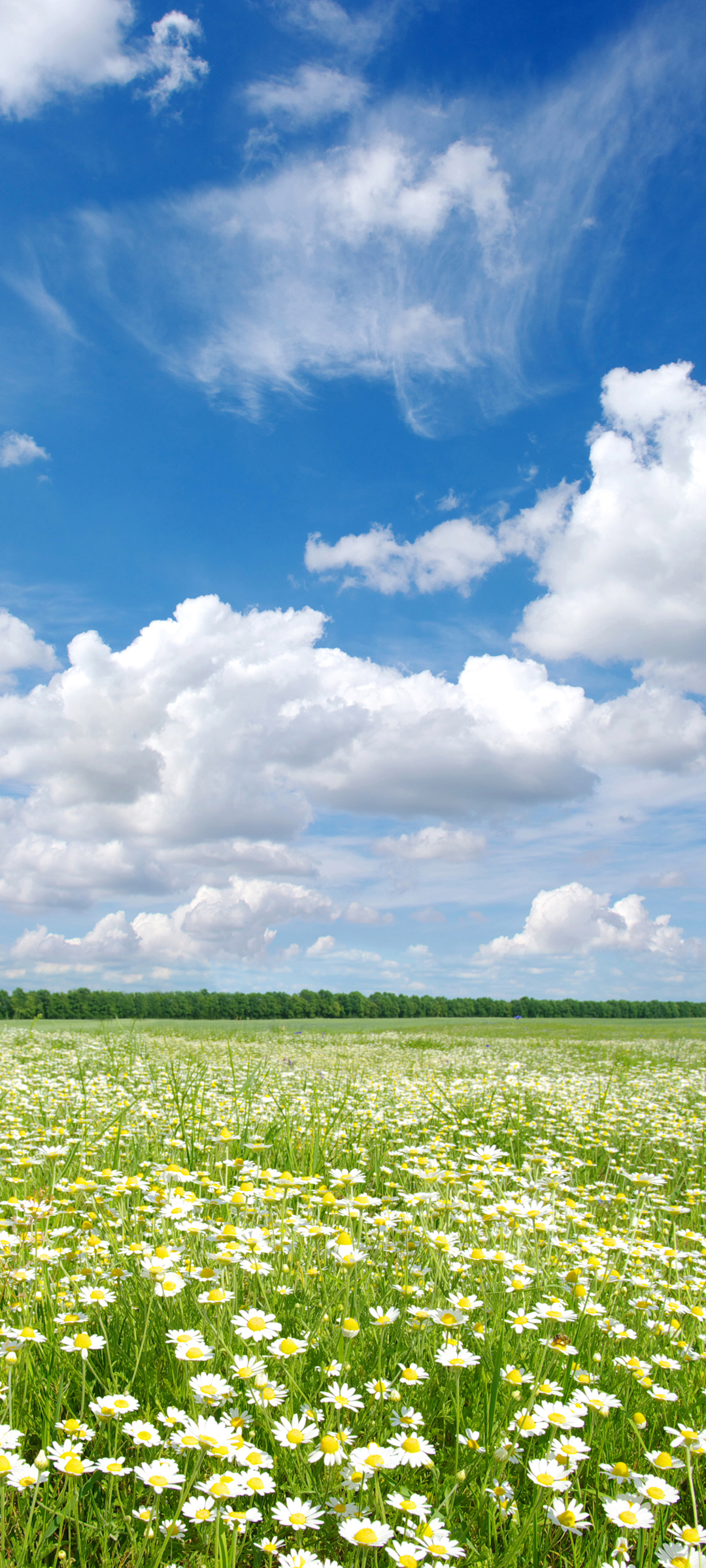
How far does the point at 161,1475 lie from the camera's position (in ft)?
8.05

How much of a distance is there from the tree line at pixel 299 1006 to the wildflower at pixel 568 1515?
58313 mm

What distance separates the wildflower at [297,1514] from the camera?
7.93 feet

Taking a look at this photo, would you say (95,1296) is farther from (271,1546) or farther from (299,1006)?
(299,1006)

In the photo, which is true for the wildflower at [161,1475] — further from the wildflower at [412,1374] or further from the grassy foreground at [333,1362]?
the wildflower at [412,1374]

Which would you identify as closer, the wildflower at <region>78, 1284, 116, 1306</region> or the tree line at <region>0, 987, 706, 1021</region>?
the wildflower at <region>78, 1284, 116, 1306</region>

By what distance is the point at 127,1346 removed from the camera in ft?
11.9

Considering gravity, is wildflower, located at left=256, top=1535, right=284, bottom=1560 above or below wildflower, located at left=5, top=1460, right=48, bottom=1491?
below

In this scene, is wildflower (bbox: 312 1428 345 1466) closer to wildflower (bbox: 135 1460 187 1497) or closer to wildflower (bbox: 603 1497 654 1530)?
wildflower (bbox: 135 1460 187 1497)

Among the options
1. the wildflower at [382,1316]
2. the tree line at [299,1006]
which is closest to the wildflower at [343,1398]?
the wildflower at [382,1316]

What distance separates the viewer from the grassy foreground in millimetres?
2633

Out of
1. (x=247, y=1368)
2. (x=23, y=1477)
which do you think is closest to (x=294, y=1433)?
(x=247, y=1368)

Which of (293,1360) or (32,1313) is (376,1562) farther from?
(32,1313)

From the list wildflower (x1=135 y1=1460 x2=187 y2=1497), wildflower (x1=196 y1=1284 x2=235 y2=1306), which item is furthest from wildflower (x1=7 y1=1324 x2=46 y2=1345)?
wildflower (x1=135 y1=1460 x2=187 y2=1497)

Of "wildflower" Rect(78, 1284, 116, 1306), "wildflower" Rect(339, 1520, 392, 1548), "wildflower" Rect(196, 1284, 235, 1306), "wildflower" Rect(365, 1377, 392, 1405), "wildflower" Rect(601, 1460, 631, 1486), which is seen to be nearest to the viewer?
"wildflower" Rect(339, 1520, 392, 1548)
